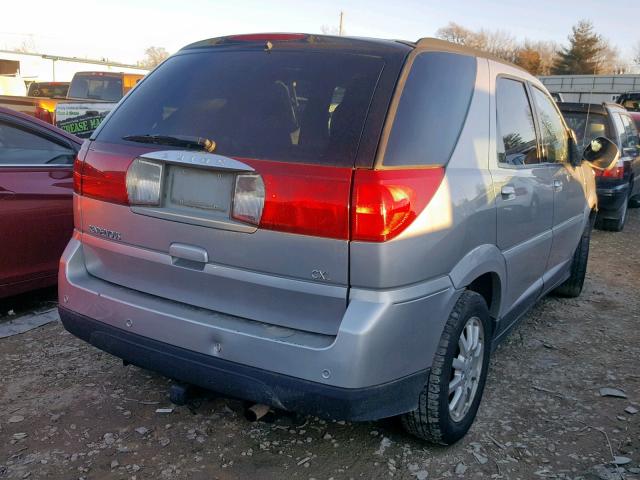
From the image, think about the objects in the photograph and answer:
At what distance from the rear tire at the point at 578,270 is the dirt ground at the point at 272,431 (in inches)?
48.8

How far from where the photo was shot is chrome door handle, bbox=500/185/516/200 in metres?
3.03

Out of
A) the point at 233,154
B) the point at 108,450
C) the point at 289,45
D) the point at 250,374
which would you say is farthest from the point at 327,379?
the point at 289,45

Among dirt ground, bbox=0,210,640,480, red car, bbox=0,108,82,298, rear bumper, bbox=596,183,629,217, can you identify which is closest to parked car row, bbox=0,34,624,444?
dirt ground, bbox=0,210,640,480

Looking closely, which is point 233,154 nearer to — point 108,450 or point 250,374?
point 250,374

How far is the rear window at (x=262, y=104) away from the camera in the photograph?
2391mm

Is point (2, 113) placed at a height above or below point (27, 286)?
above

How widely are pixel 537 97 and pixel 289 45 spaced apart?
1942mm

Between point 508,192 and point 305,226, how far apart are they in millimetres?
1293

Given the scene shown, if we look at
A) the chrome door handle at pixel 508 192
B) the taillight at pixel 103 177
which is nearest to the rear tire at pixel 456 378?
the chrome door handle at pixel 508 192

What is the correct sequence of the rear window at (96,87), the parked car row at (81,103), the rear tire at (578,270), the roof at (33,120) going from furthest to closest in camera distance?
the rear window at (96,87) → the parked car row at (81,103) → the rear tire at (578,270) → the roof at (33,120)

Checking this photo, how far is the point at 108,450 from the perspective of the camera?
2807 millimetres

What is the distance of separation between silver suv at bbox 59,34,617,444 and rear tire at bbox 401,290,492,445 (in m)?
0.01

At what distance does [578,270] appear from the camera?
519cm

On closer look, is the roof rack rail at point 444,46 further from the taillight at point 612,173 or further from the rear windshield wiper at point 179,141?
the taillight at point 612,173
